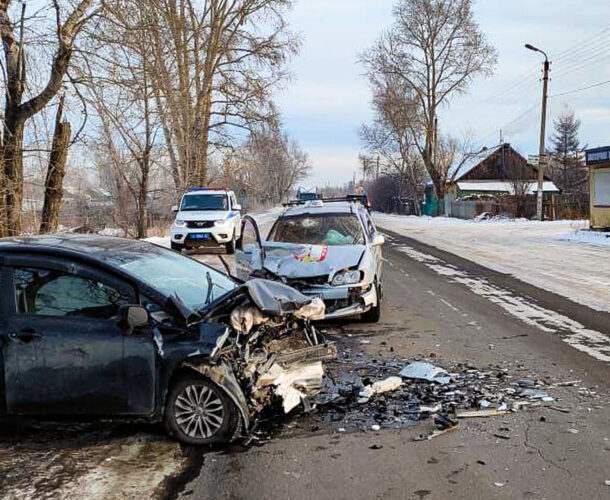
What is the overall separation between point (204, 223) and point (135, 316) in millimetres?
15286

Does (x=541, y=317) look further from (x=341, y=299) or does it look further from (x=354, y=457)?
(x=354, y=457)

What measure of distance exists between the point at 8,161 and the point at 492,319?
10.6 m

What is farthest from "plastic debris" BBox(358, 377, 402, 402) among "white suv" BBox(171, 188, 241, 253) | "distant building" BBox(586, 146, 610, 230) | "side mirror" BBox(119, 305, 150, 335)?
"distant building" BBox(586, 146, 610, 230)

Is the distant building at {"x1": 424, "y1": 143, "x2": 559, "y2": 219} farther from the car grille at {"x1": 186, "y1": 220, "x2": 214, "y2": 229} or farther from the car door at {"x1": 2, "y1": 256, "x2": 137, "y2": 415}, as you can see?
the car door at {"x1": 2, "y1": 256, "x2": 137, "y2": 415}

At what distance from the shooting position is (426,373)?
6.01 meters

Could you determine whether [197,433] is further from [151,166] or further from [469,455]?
[151,166]

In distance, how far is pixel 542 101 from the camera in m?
36.8

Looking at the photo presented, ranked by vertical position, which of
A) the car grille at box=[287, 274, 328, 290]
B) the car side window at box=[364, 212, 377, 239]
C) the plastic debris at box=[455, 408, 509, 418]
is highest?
the car side window at box=[364, 212, 377, 239]

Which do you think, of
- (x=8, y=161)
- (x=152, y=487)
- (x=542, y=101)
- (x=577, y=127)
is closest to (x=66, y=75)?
(x=8, y=161)

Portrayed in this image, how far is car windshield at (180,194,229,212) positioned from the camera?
20938 mm

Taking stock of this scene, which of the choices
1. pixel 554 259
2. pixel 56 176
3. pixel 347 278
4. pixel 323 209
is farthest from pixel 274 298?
pixel 554 259

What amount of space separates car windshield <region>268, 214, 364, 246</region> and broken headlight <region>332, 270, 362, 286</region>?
1.10 m

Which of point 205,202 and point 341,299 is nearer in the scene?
point 341,299

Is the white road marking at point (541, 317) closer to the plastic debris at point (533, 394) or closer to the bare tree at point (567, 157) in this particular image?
the plastic debris at point (533, 394)
